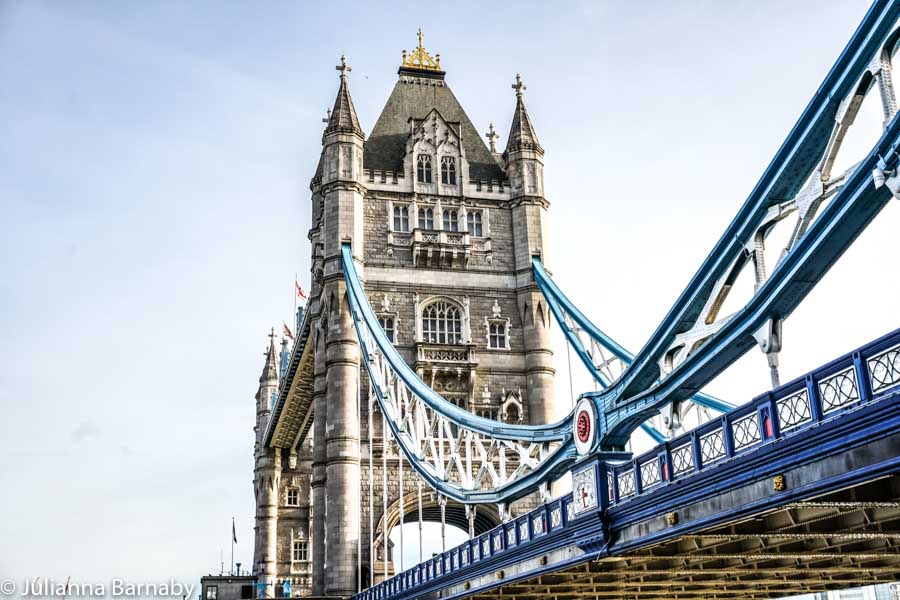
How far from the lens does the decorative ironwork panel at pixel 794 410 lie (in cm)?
1251

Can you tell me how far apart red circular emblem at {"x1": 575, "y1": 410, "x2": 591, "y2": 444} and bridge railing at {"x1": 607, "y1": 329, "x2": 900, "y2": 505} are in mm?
2149

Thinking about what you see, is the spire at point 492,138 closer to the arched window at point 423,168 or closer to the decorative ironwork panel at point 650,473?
the arched window at point 423,168

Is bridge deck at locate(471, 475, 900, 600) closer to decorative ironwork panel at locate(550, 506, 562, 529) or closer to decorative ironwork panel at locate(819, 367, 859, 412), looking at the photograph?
decorative ironwork panel at locate(550, 506, 562, 529)

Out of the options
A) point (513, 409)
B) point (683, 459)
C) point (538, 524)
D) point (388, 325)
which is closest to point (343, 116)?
point (388, 325)

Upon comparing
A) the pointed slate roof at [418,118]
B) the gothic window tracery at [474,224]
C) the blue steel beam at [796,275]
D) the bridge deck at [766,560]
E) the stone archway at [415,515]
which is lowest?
the bridge deck at [766,560]

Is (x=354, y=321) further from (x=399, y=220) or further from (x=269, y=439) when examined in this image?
(x=269, y=439)

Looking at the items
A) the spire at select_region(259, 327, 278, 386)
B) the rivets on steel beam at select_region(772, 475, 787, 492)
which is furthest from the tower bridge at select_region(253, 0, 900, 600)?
the spire at select_region(259, 327, 278, 386)

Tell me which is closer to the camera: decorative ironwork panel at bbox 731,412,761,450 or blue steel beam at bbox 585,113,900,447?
blue steel beam at bbox 585,113,900,447

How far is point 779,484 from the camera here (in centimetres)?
1294

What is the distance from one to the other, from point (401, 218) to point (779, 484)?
108ft

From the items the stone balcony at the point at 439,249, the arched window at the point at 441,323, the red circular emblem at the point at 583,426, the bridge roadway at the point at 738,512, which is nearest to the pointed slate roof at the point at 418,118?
the stone balcony at the point at 439,249

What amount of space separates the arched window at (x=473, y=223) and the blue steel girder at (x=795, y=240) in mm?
26923

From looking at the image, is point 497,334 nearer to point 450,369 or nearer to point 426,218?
point 450,369

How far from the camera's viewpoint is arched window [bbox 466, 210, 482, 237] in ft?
149
